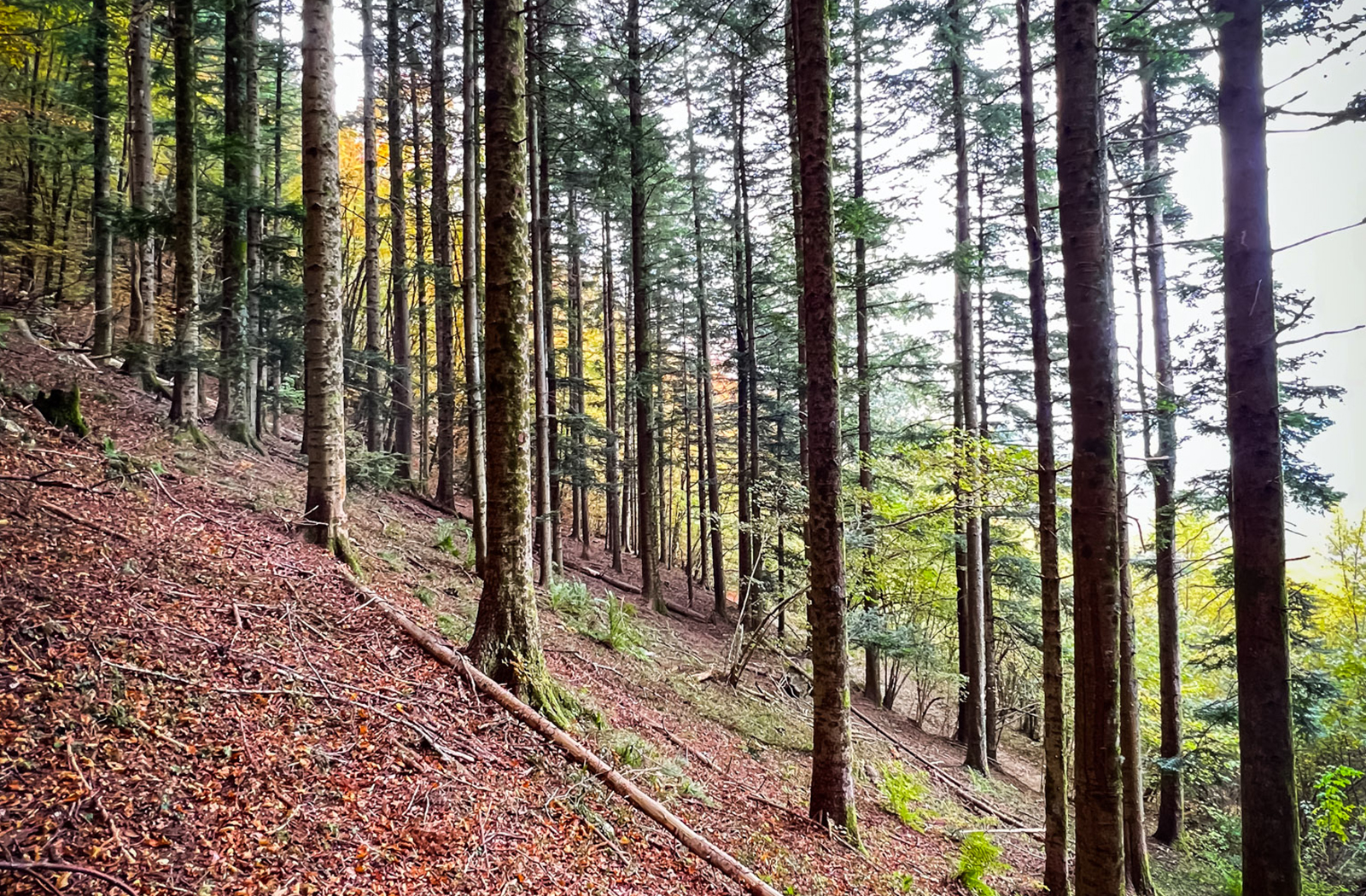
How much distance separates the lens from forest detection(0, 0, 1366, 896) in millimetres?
3770

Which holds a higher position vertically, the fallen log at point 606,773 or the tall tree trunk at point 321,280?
the tall tree trunk at point 321,280

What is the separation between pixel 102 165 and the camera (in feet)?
38.5

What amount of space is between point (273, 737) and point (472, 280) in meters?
7.53

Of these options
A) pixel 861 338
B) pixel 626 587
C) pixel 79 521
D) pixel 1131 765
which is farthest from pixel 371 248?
pixel 1131 765

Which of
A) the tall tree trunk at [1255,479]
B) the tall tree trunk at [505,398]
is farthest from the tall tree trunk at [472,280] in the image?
the tall tree trunk at [1255,479]

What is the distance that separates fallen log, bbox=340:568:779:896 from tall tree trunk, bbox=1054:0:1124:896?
2413 millimetres

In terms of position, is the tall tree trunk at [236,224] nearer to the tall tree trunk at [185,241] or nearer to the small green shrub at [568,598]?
the tall tree trunk at [185,241]

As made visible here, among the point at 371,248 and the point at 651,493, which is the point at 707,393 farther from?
the point at 371,248

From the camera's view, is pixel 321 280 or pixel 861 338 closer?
pixel 321 280

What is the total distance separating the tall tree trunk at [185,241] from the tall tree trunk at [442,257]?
141 inches

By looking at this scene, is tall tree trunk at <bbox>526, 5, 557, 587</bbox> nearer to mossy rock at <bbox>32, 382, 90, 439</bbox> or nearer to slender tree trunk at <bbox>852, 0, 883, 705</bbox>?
mossy rock at <bbox>32, 382, 90, 439</bbox>

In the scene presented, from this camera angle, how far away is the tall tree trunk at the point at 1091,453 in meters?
4.07

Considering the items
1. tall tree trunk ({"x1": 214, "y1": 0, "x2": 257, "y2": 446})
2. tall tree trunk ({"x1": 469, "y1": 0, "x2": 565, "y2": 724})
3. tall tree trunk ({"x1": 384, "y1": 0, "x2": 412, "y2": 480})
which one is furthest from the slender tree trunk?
tall tree trunk ({"x1": 214, "y1": 0, "x2": 257, "y2": 446})

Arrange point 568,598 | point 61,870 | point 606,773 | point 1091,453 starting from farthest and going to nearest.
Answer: point 568,598 → point 606,773 → point 1091,453 → point 61,870
